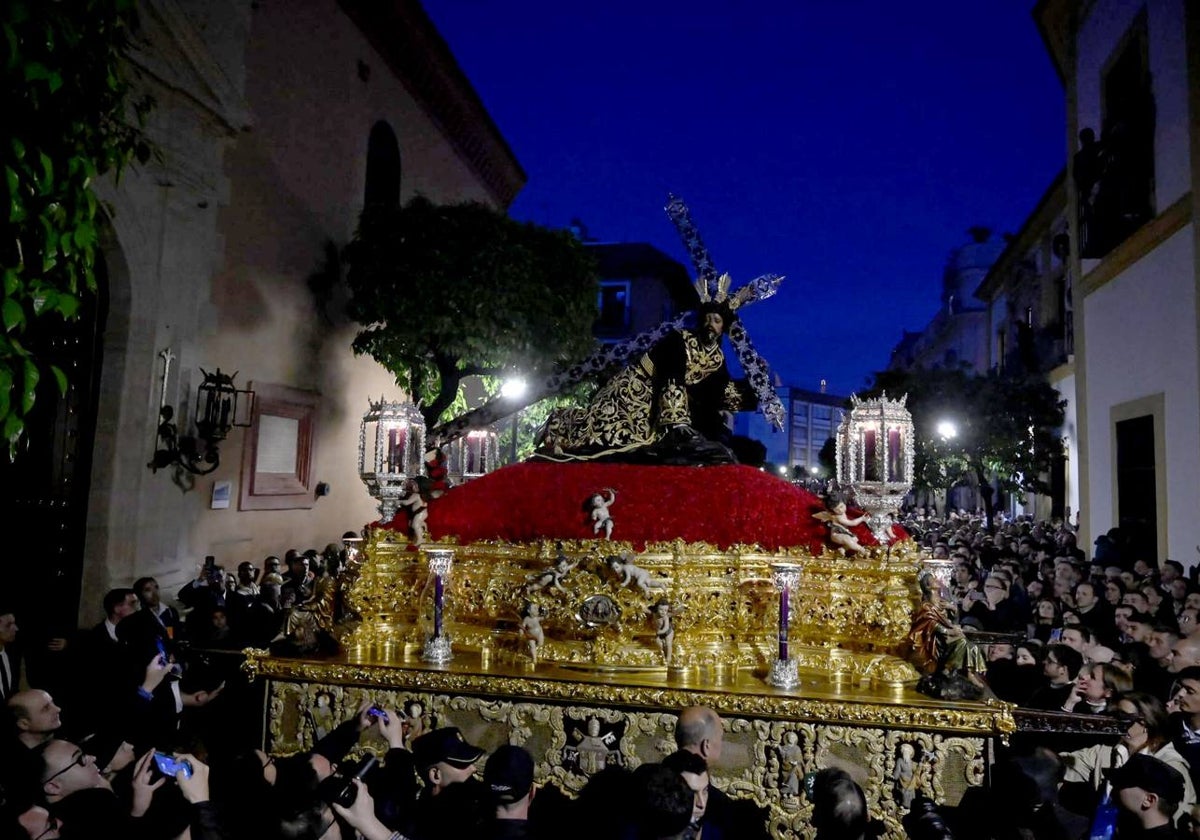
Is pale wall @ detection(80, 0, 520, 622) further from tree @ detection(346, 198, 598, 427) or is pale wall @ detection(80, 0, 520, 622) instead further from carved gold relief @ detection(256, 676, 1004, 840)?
carved gold relief @ detection(256, 676, 1004, 840)

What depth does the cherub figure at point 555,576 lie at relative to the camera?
479cm

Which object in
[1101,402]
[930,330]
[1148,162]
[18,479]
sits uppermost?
[930,330]

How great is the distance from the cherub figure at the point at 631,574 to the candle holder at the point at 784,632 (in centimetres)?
69

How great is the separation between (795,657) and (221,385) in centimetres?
780

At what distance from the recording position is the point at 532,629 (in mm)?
4691

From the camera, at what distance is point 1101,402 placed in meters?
13.7

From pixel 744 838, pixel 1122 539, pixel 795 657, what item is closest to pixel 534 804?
pixel 744 838

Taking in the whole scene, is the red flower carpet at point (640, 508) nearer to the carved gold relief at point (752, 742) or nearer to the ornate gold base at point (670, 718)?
the ornate gold base at point (670, 718)

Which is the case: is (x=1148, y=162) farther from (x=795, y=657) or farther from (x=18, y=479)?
(x=18, y=479)

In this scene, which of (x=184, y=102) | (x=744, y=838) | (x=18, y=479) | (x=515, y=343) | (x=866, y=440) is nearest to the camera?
(x=744, y=838)

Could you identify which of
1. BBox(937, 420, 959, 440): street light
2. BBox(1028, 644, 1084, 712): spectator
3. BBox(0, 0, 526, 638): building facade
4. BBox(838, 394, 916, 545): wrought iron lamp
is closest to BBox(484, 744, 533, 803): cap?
BBox(838, 394, 916, 545): wrought iron lamp

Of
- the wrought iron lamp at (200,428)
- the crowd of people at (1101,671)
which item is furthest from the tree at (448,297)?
the crowd of people at (1101,671)

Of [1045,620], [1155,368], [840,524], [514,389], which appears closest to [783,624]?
[840,524]

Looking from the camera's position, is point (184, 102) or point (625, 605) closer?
point (625, 605)
